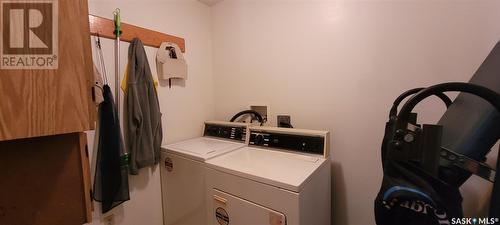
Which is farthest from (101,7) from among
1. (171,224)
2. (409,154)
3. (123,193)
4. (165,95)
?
(409,154)

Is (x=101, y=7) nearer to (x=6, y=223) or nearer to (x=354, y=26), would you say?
(x=6, y=223)

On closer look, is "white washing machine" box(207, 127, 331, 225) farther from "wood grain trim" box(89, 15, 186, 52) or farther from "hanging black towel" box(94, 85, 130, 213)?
"wood grain trim" box(89, 15, 186, 52)

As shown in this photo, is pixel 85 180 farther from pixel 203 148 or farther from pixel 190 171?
pixel 203 148

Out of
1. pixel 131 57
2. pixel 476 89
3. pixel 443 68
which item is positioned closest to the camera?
pixel 476 89

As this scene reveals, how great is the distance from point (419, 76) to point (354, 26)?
500mm

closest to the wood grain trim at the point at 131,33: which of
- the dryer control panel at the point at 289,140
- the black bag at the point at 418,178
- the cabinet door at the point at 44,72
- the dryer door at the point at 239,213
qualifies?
the cabinet door at the point at 44,72

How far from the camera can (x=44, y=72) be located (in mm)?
562

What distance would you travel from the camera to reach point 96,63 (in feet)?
4.56

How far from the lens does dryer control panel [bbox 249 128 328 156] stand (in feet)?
4.53

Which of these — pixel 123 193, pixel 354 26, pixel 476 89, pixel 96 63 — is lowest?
pixel 123 193

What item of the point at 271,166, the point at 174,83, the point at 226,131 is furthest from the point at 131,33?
the point at 271,166

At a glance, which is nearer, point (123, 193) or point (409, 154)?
point (409, 154)

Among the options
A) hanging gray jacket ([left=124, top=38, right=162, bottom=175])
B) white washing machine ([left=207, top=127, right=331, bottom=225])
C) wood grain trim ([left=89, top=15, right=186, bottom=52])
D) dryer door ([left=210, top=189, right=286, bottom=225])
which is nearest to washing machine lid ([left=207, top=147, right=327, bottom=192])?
white washing machine ([left=207, top=127, right=331, bottom=225])

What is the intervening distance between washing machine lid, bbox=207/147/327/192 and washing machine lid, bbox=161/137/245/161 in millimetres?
78
